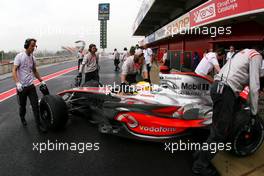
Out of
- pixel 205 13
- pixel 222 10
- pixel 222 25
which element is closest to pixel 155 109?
pixel 222 10

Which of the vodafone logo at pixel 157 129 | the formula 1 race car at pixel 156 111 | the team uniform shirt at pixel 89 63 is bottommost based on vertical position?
the vodafone logo at pixel 157 129

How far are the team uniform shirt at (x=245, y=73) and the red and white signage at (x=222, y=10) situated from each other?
3732mm

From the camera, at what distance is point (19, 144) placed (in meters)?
4.16

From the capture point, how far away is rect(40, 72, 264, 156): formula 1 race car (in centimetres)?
363

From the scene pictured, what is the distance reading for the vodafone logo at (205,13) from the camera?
9.39m

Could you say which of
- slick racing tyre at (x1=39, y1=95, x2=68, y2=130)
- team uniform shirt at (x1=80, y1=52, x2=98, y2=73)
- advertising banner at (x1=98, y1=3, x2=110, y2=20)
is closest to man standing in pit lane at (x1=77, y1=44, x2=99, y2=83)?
team uniform shirt at (x1=80, y1=52, x2=98, y2=73)

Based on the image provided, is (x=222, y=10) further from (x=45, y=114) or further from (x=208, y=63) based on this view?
(x=45, y=114)

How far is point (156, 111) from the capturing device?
3.95 metres

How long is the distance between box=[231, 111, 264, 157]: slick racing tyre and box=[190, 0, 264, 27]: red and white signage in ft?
12.0

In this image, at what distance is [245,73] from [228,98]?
347mm

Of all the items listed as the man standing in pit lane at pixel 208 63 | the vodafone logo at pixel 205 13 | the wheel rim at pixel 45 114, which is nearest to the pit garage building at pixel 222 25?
the vodafone logo at pixel 205 13

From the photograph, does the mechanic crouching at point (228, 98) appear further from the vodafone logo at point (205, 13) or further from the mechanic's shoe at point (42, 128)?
the vodafone logo at point (205, 13)

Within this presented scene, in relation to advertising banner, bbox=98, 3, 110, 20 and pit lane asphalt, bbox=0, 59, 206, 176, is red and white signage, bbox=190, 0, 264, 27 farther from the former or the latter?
advertising banner, bbox=98, 3, 110, 20

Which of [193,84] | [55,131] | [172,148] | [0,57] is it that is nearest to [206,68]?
[193,84]
